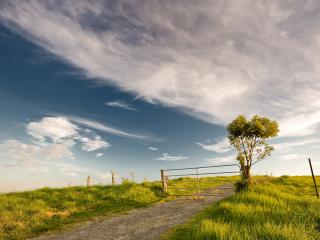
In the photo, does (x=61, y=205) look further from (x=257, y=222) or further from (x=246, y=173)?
(x=246, y=173)

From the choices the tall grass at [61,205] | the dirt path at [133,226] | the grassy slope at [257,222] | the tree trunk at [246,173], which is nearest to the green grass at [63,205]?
the tall grass at [61,205]

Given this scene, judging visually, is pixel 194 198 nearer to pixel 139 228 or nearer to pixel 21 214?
pixel 139 228

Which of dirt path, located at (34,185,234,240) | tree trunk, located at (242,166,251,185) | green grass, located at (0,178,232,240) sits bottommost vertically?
dirt path, located at (34,185,234,240)

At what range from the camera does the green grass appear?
12104 millimetres

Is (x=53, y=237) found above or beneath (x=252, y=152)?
beneath

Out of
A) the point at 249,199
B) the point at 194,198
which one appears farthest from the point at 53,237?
the point at 194,198

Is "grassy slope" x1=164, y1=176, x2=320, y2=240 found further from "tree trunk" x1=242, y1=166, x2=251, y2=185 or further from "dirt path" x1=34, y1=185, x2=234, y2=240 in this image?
"tree trunk" x1=242, y1=166, x2=251, y2=185

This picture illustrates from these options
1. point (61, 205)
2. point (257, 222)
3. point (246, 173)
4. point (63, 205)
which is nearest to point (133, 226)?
point (257, 222)

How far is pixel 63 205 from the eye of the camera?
638 inches

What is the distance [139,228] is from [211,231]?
417 cm

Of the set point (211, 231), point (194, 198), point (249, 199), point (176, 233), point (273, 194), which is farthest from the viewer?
point (194, 198)

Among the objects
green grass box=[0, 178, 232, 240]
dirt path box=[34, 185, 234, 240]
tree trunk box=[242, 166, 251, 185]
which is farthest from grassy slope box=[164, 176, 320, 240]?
green grass box=[0, 178, 232, 240]

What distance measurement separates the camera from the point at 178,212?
46.2 ft

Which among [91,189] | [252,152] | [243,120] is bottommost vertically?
[91,189]
